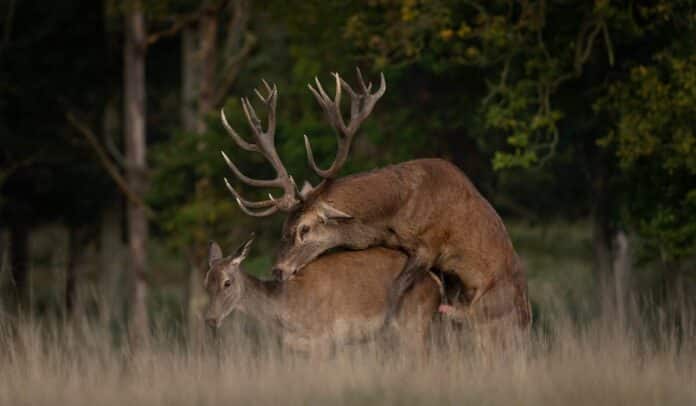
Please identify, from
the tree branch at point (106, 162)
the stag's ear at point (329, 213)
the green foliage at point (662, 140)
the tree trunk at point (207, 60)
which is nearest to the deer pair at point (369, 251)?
the stag's ear at point (329, 213)

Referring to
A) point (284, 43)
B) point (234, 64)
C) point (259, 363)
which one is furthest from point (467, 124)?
point (284, 43)

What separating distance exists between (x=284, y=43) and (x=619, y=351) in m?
18.9

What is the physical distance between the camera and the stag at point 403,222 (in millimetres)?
11875

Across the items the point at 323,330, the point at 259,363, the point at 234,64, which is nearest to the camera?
the point at 259,363

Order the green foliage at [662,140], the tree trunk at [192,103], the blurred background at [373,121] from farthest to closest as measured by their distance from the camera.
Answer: the tree trunk at [192,103] < the blurred background at [373,121] < the green foliage at [662,140]

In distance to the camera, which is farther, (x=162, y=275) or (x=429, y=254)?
(x=162, y=275)

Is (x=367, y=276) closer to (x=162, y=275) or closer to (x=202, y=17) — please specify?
(x=202, y=17)

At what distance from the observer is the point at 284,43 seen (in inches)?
1167

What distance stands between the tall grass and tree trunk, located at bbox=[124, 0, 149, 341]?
12866 millimetres

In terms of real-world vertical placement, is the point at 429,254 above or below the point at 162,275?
above

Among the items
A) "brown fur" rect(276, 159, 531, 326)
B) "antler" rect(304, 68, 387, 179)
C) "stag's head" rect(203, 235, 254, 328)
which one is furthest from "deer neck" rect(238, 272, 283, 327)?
"antler" rect(304, 68, 387, 179)

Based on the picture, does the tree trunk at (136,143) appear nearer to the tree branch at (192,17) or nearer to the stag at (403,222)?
the tree branch at (192,17)

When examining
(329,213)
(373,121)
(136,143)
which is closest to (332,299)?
(329,213)

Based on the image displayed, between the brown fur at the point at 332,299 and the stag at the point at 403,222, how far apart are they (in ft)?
0.76
